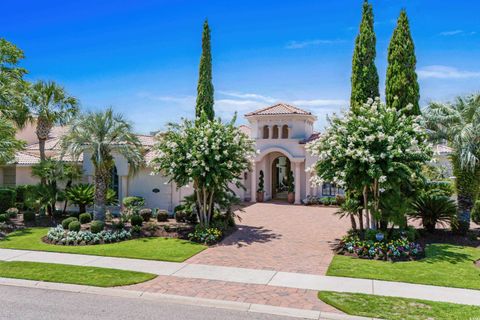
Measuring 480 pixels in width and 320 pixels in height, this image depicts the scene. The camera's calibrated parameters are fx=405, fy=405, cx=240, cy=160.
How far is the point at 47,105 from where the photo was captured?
2317cm

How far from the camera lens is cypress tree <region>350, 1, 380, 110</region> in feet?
58.2

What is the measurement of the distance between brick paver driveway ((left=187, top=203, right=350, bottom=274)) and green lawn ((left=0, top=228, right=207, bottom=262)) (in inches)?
28.6

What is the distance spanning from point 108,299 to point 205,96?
15438mm

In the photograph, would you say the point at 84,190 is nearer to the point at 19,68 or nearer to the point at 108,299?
the point at 19,68

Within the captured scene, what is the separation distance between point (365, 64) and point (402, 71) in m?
1.59

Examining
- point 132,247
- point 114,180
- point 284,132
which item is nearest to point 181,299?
point 132,247

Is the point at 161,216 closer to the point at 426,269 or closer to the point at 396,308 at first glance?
the point at 426,269

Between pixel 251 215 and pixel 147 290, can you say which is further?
pixel 251 215

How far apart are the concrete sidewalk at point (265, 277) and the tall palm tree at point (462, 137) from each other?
782 cm

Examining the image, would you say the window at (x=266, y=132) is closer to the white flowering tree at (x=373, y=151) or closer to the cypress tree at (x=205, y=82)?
the cypress tree at (x=205, y=82)

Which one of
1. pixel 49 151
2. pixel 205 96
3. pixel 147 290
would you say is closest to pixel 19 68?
pixel 49 151

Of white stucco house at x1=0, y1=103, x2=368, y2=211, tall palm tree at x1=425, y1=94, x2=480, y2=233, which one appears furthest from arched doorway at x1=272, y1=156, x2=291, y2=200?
tall palm tree at x1=425, y1=94, x2=480, y2=233

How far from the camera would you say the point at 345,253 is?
1409cm

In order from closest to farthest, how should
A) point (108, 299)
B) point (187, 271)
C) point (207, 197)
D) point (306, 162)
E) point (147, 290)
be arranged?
point (108, 299) < point (147, 290) < point (187, 271) < point (207, 197) < point (306, 162)
